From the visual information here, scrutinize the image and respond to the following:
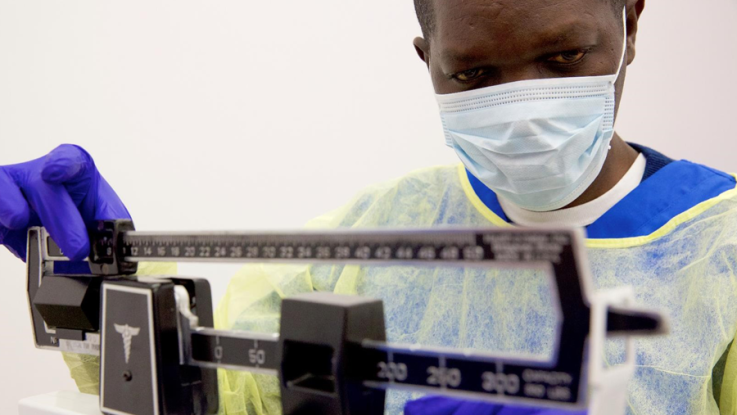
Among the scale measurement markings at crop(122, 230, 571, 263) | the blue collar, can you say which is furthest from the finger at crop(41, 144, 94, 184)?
the blue collar

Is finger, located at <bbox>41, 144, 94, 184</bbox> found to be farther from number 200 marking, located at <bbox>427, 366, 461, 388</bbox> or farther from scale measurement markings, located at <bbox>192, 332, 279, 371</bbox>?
number 200 marking, located at <bbox>427, 366, 461, 388</bbox>

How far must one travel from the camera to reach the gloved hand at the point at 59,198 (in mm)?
835

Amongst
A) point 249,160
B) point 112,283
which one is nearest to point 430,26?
point 112,283

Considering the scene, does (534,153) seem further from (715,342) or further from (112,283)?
(112,283)

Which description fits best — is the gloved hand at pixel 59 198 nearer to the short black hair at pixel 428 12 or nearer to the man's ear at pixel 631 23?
the short black hair at pixel 428 12

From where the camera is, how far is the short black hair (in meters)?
0.93

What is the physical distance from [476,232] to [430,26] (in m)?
0.55

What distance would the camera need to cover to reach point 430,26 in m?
1.00

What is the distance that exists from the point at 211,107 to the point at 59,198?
730 mm

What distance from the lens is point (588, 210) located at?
39.9 inches

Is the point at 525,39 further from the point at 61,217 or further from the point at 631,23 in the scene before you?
the point at 61,217

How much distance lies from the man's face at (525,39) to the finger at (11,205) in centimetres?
62

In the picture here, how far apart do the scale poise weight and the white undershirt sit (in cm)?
47

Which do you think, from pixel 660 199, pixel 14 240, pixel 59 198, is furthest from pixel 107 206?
pixel 660 199
